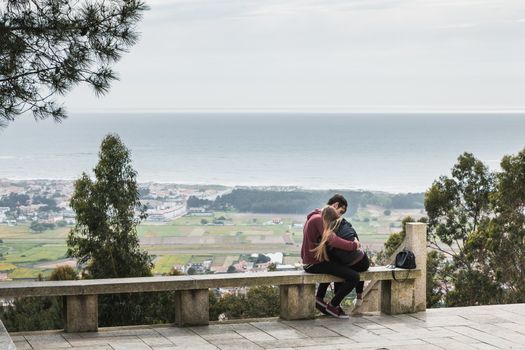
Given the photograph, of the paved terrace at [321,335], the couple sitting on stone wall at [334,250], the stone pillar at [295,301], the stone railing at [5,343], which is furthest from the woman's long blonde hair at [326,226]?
the stone railing at [5,343]

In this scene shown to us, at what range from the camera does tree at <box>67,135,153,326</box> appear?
2366 centimetres

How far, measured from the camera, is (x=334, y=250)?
10.5m

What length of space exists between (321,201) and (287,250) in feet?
86.1

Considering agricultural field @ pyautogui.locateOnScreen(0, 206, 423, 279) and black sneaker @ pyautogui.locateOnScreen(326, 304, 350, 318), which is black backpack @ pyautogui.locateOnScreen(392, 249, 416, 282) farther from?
agricultural field @ pyautogui.locateOnScreen(0, 206, 423, 279)

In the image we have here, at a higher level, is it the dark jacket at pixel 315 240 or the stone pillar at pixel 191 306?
the dark jacket at pixel 315 240

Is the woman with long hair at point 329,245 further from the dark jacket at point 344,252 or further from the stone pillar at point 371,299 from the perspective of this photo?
the stone pillar at point 371,299

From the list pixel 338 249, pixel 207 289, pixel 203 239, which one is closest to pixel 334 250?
pixel 338 249

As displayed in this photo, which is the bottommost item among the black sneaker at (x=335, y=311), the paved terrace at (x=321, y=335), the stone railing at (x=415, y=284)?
the paved terrace at (x=321, y=335)

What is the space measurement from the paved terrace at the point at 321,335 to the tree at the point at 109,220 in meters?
13.7

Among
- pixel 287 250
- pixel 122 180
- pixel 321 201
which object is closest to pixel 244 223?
pixel 321 201

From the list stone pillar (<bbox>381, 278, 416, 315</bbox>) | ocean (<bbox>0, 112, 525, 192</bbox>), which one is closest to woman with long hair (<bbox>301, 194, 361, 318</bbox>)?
stone pillar (<bbox>381, 278, 416, 315</bbox>)

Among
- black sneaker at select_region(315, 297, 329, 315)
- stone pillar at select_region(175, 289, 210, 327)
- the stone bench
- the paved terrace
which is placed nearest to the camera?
the paved terrace

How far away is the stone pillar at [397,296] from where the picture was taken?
35.3 ft

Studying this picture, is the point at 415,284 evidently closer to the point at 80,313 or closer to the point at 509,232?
the point at 80,313
